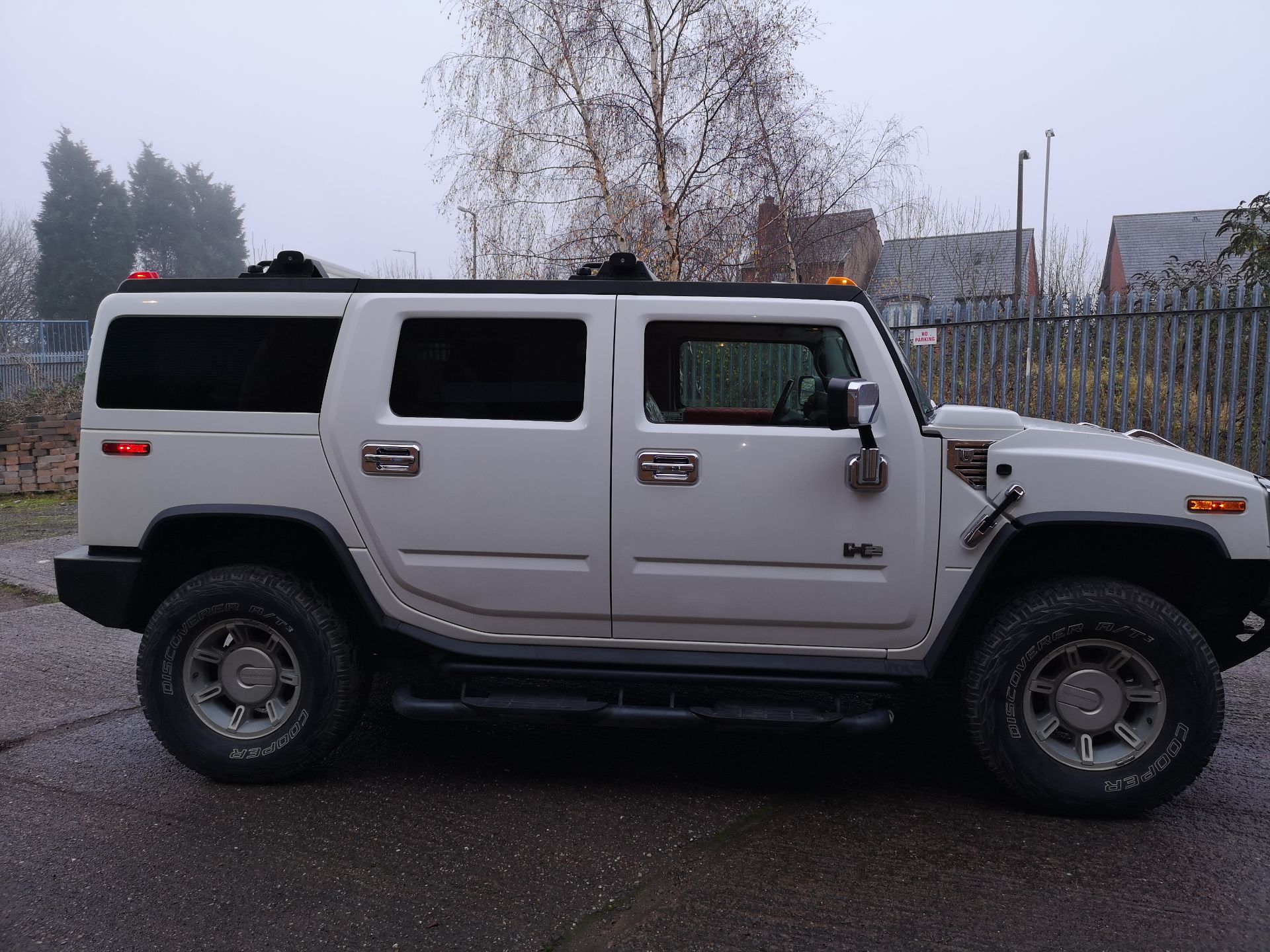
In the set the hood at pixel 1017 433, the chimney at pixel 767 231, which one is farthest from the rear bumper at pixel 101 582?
the chimney at pixel 767 231

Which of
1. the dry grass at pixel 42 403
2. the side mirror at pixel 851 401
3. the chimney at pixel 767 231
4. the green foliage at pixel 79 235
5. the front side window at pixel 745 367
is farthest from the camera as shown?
the green foliage at pixel 79 235

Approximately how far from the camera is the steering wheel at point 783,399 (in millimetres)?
3713

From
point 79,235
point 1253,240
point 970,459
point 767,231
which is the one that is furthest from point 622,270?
point 79,235

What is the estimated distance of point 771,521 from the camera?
3.52 metres

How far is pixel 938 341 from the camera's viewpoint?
38.7 feet

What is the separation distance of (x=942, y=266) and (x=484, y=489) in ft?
87.8

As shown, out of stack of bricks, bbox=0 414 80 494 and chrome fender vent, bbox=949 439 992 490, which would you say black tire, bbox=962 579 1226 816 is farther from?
stack of bricks, bbox=0 414 80 494

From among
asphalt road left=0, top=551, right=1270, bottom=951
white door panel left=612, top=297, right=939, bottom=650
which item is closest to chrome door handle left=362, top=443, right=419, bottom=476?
white door panel left=612, top=297, right=939, bottom=650

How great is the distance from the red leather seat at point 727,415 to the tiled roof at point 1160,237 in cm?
4223

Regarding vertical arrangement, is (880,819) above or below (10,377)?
below

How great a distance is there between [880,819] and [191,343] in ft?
10.5

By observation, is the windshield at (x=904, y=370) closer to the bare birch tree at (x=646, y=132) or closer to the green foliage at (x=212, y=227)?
the bare birch tree at (x=646, y=132)

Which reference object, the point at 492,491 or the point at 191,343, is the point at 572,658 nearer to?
the point at 492,491

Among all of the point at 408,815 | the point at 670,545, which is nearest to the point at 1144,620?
the point at 670,545
